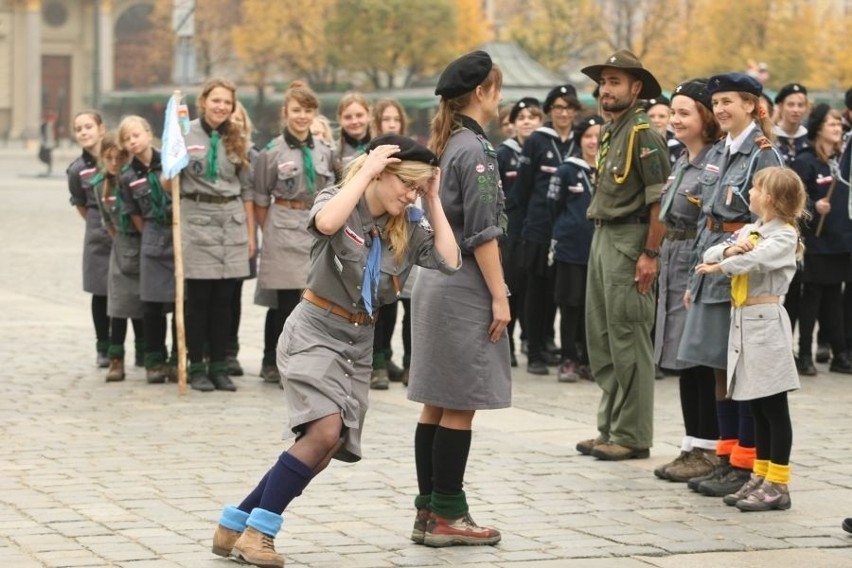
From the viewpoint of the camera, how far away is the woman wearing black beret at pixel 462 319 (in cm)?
678

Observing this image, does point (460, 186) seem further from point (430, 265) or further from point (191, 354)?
point (191, 354)

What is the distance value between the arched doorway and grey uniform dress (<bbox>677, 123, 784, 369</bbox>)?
62081 mm

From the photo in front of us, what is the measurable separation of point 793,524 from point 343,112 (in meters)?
5.32

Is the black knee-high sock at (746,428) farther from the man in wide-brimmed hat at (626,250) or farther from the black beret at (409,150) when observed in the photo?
the black beret at (409,150)

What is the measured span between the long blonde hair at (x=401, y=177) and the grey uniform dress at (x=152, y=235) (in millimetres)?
5116

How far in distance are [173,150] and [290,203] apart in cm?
94

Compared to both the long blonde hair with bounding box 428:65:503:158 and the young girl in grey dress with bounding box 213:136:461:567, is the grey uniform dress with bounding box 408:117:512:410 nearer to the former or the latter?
the long blonde hair with bounding box 428:65:503:158

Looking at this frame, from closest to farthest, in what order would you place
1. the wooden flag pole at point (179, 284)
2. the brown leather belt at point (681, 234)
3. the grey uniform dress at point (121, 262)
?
the brown leather belt at point (681, 234) < the wooden flag pole at point (179, 284) < the grey uniform dress at point (121, 262)

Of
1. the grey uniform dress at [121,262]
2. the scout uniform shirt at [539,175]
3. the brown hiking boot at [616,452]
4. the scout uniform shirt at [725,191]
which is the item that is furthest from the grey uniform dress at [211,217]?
the scout uniform shirt at [725,191]

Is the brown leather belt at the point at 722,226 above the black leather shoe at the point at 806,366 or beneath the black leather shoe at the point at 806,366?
above

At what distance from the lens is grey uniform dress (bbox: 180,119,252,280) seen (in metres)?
11.1

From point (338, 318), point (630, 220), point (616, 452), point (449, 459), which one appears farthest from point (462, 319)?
point (616, 452)

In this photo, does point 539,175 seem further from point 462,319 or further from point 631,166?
point 462,319

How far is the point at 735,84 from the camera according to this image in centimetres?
790
